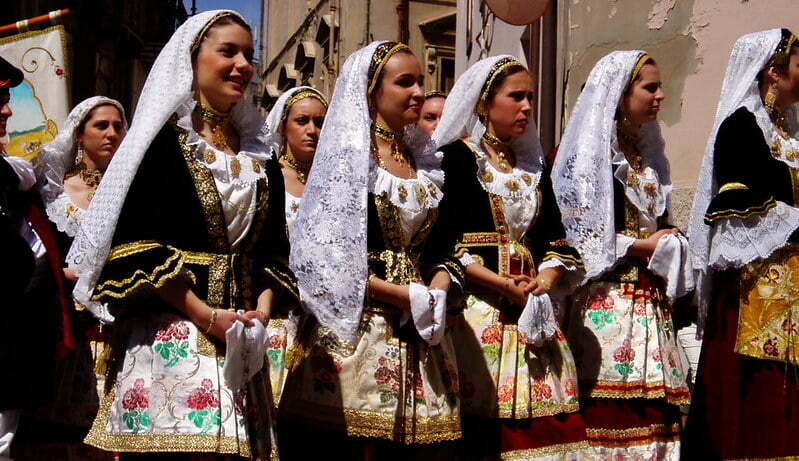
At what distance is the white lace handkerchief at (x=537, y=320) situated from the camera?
4.46m

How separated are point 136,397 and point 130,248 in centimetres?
50

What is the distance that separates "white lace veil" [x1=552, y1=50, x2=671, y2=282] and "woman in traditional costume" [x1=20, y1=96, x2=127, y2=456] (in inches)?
88.8

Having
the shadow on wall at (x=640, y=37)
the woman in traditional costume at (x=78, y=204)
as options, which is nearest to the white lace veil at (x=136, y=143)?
the woman in traditional costume at (x=78, y=204)

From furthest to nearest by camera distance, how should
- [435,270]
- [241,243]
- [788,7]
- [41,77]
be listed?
[788,7], [41,77], [435,270], [241,243]

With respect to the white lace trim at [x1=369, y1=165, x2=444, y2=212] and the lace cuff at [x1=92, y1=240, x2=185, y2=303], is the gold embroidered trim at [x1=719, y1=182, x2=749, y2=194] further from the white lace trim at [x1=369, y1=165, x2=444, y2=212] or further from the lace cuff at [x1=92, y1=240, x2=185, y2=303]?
the lace cuff at [x1=92, y1=240, x2=185, y2=303]

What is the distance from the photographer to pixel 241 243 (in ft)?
12.0

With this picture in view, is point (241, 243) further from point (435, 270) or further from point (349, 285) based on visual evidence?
point (435, 270)

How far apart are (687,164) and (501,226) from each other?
2891mm

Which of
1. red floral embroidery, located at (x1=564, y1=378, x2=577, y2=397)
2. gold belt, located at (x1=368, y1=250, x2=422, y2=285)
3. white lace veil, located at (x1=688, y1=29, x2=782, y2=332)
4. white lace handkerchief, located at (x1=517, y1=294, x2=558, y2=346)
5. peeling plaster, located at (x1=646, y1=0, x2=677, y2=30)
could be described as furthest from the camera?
peeling plaster, located at (x1=646, y1=0, x2=677, y2=30)

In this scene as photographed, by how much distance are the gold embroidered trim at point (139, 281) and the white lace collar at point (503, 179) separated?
6.02 ft

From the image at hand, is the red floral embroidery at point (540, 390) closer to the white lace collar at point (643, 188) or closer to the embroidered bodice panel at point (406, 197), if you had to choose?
the embroidered bodice panel at point (406, 197)

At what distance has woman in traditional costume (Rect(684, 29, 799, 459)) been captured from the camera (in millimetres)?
4527

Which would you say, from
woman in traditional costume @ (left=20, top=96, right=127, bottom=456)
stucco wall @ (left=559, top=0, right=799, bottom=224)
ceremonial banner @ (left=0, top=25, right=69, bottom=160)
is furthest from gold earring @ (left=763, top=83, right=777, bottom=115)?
ceremonial banner @ (left=0, top=25, right=69, bottom=160)

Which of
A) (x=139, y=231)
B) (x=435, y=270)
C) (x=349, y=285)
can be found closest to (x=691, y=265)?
(x=435, y=270)
